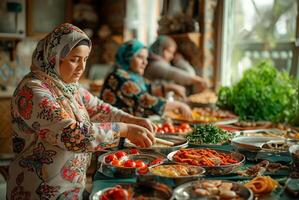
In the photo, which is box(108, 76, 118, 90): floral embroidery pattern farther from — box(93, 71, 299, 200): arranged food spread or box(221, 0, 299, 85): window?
box(221, 0, 299, 85): window

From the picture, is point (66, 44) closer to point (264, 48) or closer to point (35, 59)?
point (35, 59)

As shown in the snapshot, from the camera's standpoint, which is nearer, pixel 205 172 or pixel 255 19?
pixel 205 172

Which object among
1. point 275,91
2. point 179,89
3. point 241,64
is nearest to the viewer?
point 275,91

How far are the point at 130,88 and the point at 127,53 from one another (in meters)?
0.34

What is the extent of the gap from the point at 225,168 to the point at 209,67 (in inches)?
126

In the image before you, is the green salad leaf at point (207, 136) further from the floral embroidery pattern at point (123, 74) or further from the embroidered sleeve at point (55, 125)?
the floral embroidery pattern at point (123, 74)

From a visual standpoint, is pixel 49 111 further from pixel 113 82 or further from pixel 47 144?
pixel 113 82

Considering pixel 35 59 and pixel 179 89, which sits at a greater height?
pixel 35 59

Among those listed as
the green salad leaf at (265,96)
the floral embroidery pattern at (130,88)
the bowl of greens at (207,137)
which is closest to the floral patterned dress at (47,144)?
the bowl of greens at (207,137)

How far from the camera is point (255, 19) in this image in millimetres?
4438

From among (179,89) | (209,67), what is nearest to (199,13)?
(209,67)

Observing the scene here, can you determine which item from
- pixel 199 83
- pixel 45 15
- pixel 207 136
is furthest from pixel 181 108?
pixel 45 15

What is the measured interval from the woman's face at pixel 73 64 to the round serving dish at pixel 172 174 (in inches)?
23.9

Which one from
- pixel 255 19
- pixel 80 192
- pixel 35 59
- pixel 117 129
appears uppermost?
pixel 255 19
